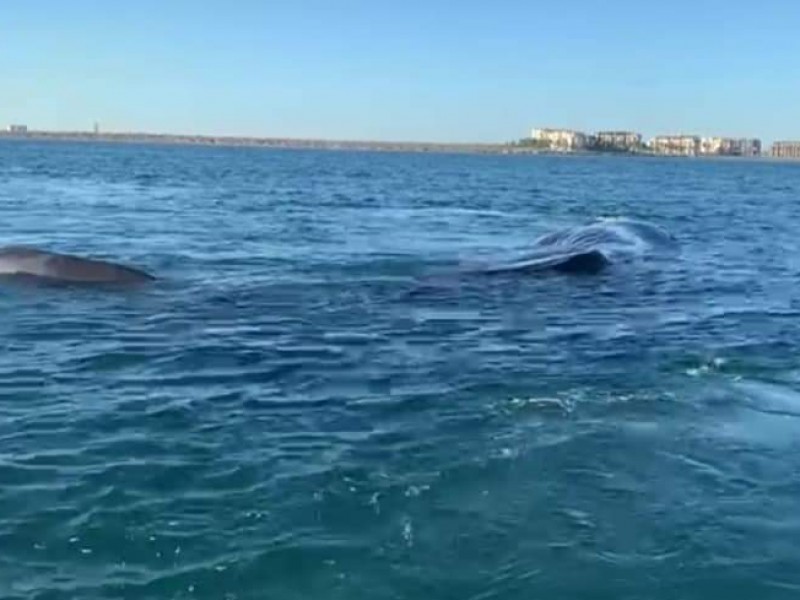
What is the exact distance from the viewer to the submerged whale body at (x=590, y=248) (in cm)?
2559

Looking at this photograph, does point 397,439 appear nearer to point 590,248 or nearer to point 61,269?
point 61,269

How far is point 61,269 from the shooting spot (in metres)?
20.6

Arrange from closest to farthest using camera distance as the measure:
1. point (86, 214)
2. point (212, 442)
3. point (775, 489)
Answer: point (775, 489), point (212, 442), point (86, 214)

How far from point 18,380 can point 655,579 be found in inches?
324

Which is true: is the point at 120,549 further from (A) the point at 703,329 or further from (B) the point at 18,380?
(A) the point at 703,329

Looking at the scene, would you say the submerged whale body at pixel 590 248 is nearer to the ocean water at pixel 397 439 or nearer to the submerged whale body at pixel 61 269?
the ocean water at pixel 397 439

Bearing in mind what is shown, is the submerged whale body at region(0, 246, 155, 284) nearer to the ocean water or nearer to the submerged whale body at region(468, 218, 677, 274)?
the ocean water

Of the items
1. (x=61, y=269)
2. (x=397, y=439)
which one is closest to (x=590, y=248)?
(x=61, y=269)

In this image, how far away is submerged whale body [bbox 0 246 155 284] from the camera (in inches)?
800

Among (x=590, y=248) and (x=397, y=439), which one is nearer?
(x=397, y=439)

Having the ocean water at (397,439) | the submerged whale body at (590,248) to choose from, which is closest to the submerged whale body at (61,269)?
the ocean water at (397,439)

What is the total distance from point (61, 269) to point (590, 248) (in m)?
15.0

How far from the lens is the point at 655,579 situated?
310 inches

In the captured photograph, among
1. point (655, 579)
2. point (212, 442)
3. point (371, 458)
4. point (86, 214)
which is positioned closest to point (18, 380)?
point (212, 442)
